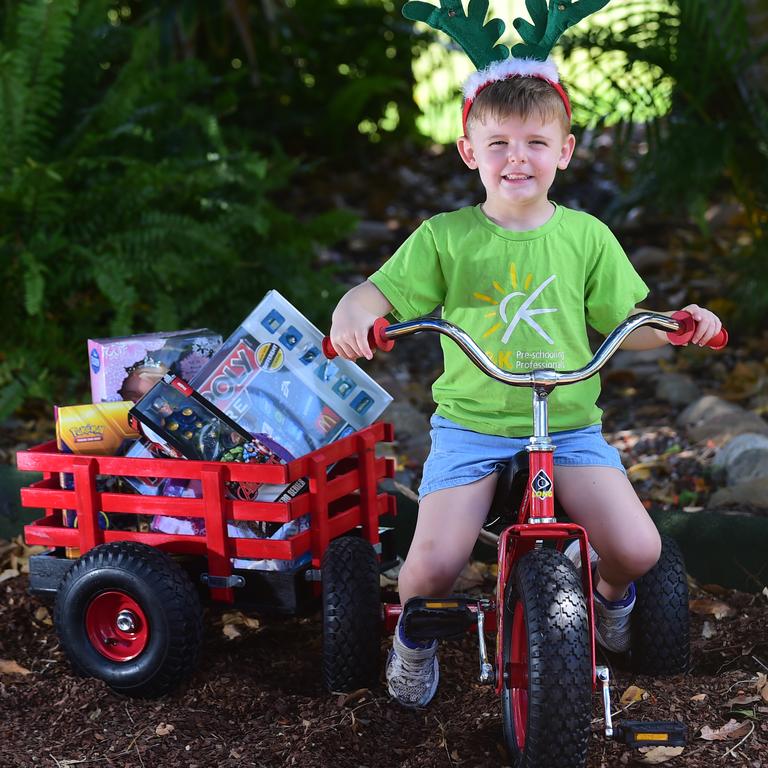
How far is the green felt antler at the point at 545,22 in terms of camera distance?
2.50 meters

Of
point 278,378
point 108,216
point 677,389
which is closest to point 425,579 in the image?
point 278,378

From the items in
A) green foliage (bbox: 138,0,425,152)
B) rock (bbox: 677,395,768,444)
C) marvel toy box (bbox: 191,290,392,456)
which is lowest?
rock (bbox: 677,395,768,444)

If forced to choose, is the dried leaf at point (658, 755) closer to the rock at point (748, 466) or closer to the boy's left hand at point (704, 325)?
the boy's left hand at point (704, 325)

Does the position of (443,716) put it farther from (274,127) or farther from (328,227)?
(274,127)

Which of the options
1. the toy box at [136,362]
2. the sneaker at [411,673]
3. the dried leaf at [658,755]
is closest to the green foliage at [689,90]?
the toy box at [136,362]

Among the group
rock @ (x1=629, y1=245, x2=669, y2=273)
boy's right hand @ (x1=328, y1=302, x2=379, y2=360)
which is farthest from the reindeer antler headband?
rock @ (x1=629, y1=245, x2=669, y2=273)

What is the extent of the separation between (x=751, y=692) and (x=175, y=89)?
402cm

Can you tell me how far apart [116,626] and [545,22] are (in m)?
1.84

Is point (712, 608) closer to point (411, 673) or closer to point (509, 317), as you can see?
point (411, 673)

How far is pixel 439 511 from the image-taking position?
251 centimetres

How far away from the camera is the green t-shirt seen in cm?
252

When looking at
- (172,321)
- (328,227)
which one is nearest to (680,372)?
(328,227)

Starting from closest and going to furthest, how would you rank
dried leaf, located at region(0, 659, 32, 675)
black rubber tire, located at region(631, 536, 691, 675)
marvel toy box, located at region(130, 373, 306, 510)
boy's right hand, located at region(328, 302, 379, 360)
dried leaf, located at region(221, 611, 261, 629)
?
boy's right hand, located at region(328, 302, 379, 360), black rubber tire, located at region(631, 536, 691, 675), marvel toy box, located at region(130, 373, 306, 510), dried leaf, located at region(0, 659, 32, 675), dried leaf, located at region(221, 611, 261, 629)

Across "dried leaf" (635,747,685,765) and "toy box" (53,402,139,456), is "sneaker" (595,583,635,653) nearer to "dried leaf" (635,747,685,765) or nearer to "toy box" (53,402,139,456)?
"dried leaf" (635,747,685,765)
